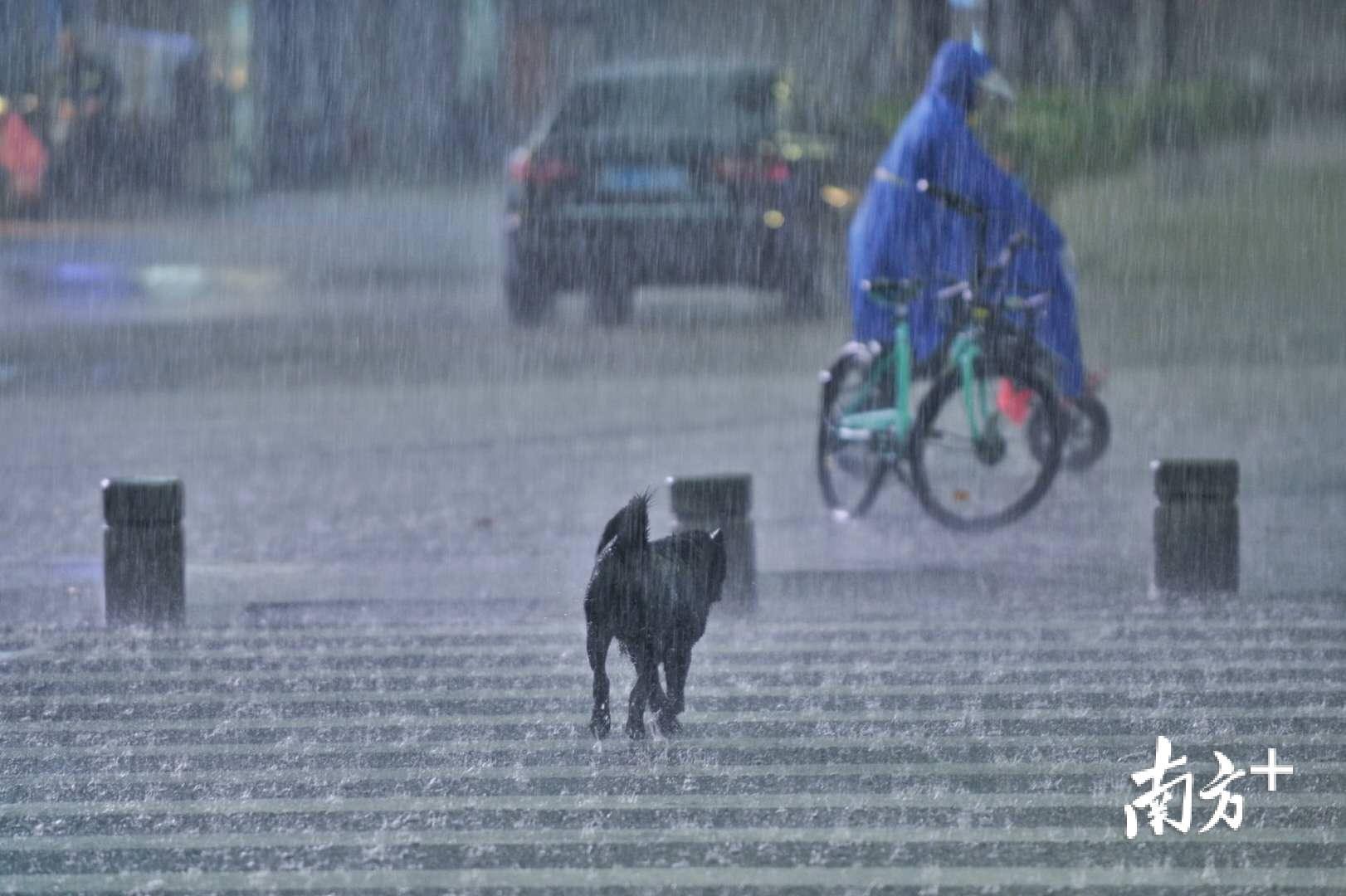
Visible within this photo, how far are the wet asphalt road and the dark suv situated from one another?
4.04 metres

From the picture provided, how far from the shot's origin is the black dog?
6645 millimetres

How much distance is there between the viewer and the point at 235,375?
54.1ft

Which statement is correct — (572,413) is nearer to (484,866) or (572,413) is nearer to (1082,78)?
(484,866)

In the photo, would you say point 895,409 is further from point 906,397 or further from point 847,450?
point 847,450

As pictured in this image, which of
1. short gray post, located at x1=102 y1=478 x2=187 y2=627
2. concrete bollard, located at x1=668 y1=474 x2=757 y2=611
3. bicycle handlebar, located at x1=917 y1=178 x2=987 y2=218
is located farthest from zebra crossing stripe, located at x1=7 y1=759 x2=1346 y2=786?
bicycle handlebar, located at x1=917 y1=178 x2=987 y2=218

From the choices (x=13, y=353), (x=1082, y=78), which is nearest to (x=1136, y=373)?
(x=13, y=353)

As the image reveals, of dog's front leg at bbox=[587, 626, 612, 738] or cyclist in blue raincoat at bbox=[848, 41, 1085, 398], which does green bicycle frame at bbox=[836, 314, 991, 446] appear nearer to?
cyclist in blue raincoat at bbox=[848, 41, 1085, 398]

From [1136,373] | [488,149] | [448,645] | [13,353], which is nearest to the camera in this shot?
[448,645]

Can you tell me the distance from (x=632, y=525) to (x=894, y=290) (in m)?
4.22

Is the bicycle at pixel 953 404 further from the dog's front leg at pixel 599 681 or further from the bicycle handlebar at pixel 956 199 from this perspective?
the dog's front leg at pixel 599 681

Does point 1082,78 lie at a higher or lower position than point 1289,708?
higher

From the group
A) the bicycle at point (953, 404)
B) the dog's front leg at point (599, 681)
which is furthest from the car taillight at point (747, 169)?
the dog's front leg at point (599, 681)

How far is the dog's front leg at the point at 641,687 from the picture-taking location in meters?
6.79

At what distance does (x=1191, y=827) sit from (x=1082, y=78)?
27054 mm
